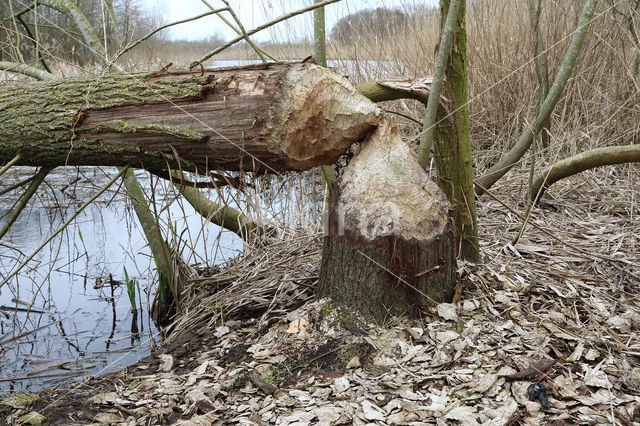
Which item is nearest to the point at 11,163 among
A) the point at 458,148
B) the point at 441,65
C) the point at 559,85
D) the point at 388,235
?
the point at 388,235

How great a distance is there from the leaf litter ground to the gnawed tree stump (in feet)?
0.28

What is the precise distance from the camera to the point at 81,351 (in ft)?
9.52

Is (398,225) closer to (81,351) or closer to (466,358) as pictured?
(466,358)

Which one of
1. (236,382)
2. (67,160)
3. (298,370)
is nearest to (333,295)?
(298,370)

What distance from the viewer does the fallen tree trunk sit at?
6.55 ft

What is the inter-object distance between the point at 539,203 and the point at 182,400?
2.63 m

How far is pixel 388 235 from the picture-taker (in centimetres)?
202

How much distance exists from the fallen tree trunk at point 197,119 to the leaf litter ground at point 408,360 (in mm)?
680

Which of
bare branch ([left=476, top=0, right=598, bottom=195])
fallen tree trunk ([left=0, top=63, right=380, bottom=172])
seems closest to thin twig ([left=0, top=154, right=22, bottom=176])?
fallen tree trunk ([left=0, top=63, right=380, bottom=172])

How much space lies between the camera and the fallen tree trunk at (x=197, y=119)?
6.55ft

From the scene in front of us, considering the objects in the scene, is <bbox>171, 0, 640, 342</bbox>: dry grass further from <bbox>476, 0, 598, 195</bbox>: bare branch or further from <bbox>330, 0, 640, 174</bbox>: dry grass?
<bbox>476, 0, 598, 195</bbox>: bare branch

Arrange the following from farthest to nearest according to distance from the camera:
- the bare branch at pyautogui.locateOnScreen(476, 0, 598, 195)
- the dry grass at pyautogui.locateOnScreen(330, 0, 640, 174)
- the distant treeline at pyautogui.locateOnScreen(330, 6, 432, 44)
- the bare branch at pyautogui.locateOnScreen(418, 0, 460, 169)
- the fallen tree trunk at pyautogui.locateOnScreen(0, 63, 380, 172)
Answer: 1. the distant treeline at pyautogui.locateOnScreen(330, 6, 432, 44)
2. the dry grass at pyautogui.locateOnScreen(330, 0, 640, 174)
3. the bare branch at pyautogui.locateOnScreen(476, 0, 598, 195)
4. the bare branch at pyautogui.locateOnScreen(418, 0, 460, 169)
5. the fallen tree trunk at pyautogui.locateOnScreen(0, 63, 380, 172)

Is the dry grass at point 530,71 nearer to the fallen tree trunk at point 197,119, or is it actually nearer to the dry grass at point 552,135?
the dry grass at point 552,135

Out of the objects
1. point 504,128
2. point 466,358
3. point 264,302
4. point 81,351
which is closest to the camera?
point 466,358
